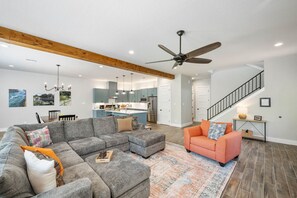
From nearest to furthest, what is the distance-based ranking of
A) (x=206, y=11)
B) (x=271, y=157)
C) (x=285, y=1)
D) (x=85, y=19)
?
(x=285, y=1) → (x=206, y=11) → (x=85, y=19) → (x=271, y=157)

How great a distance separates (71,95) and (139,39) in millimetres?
6233

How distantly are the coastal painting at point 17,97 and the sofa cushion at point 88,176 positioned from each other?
20.8 ft

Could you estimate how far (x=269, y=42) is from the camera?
10.0 feet

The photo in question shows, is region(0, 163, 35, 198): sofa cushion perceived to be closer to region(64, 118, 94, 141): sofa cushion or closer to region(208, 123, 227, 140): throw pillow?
region(64, 118, 94, 141): sofa cushion

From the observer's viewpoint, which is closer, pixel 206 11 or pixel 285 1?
pixel 285 1

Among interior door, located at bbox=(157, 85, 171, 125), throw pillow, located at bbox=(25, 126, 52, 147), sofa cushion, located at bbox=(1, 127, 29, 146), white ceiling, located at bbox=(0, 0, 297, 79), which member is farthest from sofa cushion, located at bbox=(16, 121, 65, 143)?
interior door, located at bbox=(157, 85, 171, 125)

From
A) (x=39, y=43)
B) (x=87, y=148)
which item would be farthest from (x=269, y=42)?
(x=39, y=43)

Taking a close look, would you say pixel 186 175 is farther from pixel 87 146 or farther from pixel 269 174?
pixel 87 146

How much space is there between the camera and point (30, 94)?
6.11 m

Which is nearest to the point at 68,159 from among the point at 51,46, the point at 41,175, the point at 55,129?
the point at 41,175

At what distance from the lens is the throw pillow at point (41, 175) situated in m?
1.13

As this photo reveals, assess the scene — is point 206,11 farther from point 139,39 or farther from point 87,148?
point 87,148

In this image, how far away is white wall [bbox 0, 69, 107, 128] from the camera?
5.55 m

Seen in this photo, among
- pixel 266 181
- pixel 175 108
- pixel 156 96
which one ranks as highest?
pixel 156 96
